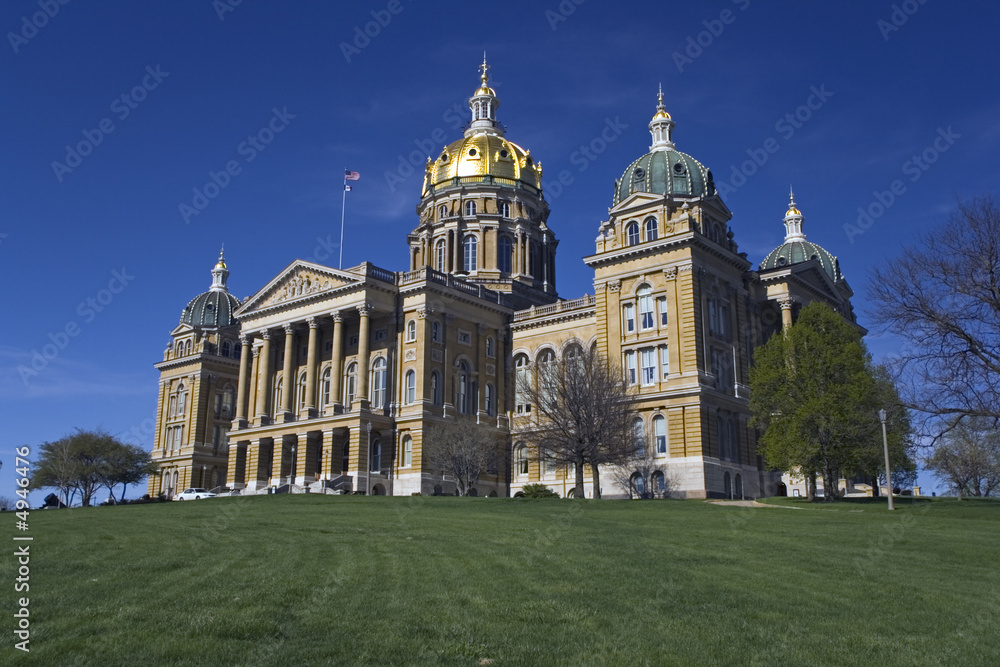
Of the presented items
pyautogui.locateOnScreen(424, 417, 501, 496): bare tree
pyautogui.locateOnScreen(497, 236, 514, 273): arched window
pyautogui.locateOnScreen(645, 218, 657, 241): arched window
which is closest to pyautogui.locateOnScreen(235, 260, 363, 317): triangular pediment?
pyautogui.locateOnScreen(424, 417, 501, 496): bare tree

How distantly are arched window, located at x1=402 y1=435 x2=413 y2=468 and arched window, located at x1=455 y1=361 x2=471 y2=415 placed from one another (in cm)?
476

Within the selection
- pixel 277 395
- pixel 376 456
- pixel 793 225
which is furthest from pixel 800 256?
pixel 277 395

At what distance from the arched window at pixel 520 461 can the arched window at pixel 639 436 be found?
38.9 ft

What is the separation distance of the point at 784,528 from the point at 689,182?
3718 cm

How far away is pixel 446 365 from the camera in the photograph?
221ft

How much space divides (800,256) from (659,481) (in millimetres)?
26365

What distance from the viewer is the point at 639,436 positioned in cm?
5788

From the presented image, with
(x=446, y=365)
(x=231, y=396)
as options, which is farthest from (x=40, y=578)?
(x=231, y=396)

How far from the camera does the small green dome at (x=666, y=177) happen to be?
6169 cm

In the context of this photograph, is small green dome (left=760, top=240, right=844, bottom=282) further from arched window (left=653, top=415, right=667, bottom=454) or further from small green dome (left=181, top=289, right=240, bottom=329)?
small green dome (left=181, top=289, right=240, bottom=329)

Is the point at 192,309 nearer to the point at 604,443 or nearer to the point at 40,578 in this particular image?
the point at 604,443

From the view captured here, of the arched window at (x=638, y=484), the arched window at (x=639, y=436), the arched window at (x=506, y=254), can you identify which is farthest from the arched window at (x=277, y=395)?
the arched window at (x=638, y=484)

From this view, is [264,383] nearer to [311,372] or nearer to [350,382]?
[311,372]

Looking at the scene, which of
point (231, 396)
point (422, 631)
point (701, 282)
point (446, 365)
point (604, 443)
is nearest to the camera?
point (422, 631)
